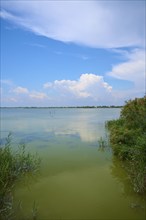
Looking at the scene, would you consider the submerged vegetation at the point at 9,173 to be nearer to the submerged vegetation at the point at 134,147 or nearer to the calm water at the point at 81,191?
the calm water at the point at 81,191

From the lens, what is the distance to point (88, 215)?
6.14 m

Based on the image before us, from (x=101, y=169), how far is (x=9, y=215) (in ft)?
16.7

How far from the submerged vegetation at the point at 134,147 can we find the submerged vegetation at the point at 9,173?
361 cm

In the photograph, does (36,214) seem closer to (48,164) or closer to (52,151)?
(48,164)

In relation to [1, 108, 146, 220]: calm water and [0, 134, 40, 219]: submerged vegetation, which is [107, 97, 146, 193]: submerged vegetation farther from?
[0, 134, 40, 219]: submerged vegetation

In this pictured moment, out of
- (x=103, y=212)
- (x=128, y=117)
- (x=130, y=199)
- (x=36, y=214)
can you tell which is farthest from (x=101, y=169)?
(x=128, y=117)

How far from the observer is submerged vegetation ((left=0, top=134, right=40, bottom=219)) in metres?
6.08

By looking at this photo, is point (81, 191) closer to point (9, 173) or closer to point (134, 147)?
point (9, 173)

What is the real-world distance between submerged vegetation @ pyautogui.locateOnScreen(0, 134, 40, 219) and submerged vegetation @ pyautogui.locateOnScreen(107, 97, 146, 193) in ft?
11.8

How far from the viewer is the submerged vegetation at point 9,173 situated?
20.0 feet

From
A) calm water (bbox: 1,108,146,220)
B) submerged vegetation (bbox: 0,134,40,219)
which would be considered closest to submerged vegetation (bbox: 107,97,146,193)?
calm water (bbox: 1,108,146,220)

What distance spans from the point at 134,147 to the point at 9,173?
16.1ft

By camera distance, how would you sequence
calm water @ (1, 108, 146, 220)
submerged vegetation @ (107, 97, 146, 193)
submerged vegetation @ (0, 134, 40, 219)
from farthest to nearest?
submerged vegetation @ (107, 97, 146, 193) → calm water @ (1, 108, 146, 220) → submerged vegetation @ (0, 134, 40, 219)

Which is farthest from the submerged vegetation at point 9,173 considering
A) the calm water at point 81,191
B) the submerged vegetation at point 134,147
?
the submerged vegetation at point 134,147
